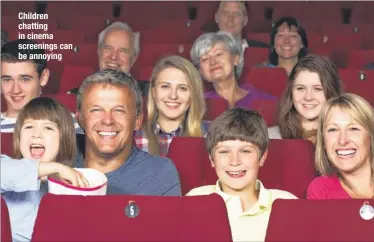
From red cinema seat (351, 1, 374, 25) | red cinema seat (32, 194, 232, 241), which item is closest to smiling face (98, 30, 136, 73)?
red cinema seat (351, 1, 374, 25)

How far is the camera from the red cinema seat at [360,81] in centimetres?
313

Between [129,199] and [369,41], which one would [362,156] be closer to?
[129,199]

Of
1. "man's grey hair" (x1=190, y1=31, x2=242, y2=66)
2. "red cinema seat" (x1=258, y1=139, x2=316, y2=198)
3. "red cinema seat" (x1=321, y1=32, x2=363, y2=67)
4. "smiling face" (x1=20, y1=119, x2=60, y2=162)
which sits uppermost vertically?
"red cinema seat" (x1=321, y1=32, x2=363, y2=67)

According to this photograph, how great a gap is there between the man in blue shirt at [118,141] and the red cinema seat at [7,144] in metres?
0.15

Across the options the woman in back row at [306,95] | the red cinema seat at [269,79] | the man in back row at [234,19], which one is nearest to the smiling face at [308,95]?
the woman in back row at [306,95]

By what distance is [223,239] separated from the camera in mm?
1633

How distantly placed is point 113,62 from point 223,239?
162 centimetres

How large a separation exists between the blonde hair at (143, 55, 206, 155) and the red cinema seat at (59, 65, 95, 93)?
1.93 ft

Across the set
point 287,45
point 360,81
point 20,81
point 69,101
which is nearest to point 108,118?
point 69,101

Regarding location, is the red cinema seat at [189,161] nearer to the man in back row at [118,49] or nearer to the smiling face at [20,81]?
the smiling face at [20,81]

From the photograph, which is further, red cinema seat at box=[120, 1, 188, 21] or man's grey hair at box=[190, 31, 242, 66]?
red cinema seat at box=[120, 1, 188, 21]

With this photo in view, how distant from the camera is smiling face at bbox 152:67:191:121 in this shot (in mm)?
2559

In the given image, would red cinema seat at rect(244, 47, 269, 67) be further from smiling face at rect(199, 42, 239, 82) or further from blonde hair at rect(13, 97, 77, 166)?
blonde hair at rect(13, 97, 77, 166)

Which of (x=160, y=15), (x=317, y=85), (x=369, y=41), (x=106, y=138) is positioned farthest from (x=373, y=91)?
(x=160, y=15)
